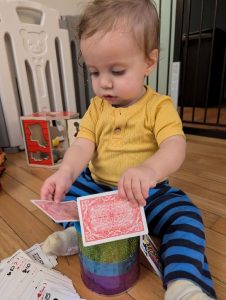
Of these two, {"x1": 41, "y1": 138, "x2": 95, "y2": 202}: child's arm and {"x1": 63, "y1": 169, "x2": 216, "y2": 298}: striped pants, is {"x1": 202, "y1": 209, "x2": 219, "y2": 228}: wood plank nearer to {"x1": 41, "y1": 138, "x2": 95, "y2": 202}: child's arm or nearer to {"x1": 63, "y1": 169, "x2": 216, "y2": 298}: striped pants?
{"x1": 63, "y1": 169, "x2": 216, "y2": 298}: striped pants

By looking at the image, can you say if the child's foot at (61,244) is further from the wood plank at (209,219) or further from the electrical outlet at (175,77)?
the electrical outlet at (175,77)

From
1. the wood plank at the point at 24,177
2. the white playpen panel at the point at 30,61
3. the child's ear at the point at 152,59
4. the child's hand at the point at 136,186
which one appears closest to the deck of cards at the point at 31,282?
the child's hand at the point at 136,186

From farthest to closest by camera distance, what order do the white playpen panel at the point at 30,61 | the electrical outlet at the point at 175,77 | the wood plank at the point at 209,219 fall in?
the electrical outlet at the point at 175,77 → the white playpen panel at the point at 30,61 → the wood plank at the point at 209,219

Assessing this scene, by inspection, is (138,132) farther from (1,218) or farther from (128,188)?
(1,218)

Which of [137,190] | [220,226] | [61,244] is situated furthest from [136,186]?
[220,226]

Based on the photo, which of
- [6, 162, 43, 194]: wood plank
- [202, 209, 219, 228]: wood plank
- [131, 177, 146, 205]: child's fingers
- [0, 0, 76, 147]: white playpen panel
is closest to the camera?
[131, 177, 146, 205]: child's fingers

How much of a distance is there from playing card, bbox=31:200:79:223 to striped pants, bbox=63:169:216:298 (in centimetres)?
2

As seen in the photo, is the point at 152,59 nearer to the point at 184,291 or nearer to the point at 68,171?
the point at 68,171

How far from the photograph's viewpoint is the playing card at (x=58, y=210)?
0.44 m

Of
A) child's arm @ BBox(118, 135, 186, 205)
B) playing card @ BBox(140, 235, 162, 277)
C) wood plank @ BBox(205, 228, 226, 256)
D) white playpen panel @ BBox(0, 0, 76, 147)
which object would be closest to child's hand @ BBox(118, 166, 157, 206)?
child's arm @ BBox(118, 135, 186, 205)

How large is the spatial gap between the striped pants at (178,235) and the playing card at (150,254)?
0.04ft

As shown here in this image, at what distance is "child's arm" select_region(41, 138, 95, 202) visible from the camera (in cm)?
48

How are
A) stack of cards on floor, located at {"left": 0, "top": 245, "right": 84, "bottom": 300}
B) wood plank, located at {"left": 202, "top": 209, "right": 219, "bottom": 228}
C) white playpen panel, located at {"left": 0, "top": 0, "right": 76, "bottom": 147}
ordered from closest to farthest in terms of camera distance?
stack of cards on floor, located at {"left": 0, "top": 245, "right": 84, "bottom": 300} → wood plank, located at {"left": 202, "top": 209, "right": 219, "bottom": 228} → white playpen panel, located at {"left": 0, "top": 0, "right": 76, "bottom": 147}

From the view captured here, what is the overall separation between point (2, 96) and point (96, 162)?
820 mm
